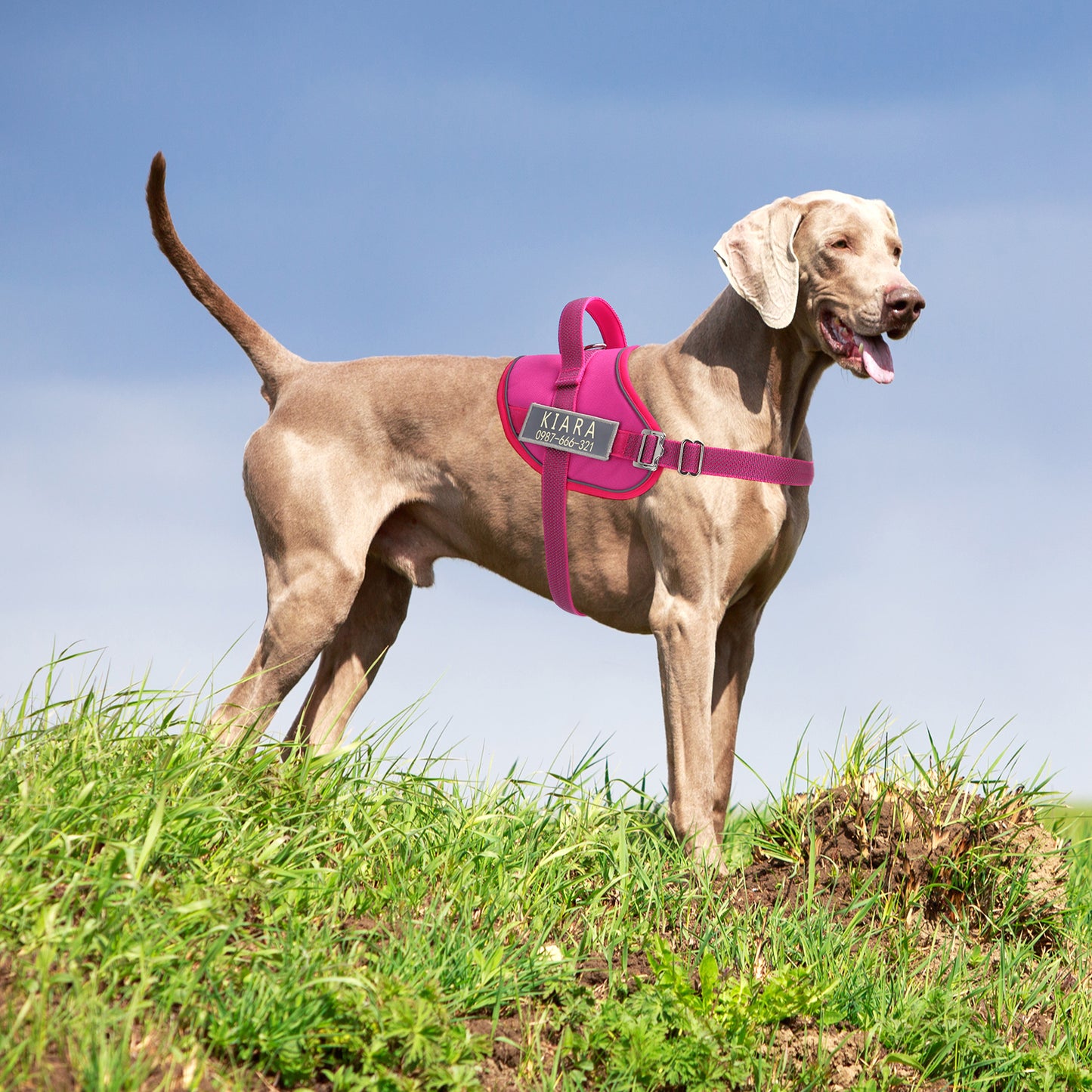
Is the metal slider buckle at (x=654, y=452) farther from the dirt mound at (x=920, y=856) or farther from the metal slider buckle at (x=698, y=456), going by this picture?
the dirt mound at (x=920, y=856)

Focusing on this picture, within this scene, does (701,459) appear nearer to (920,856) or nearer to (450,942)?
(920,856)

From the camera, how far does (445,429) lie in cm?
555

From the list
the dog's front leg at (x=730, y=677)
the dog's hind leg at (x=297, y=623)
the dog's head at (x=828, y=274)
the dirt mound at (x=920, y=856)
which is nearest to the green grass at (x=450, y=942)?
the dirt mound at (x=920, y=856)

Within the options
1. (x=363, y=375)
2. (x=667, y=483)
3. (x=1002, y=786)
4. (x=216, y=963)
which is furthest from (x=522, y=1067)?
(x=363, y=375)

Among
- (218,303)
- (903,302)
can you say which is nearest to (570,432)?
(903,302)

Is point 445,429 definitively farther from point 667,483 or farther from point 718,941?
point 718,941

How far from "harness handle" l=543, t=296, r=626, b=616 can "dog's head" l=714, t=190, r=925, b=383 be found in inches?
36.1

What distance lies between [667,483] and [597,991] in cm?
226

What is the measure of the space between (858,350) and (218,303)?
10.9 ft

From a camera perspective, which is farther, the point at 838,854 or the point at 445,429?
the point at 445,429

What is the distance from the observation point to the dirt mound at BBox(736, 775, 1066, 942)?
4.95 metres

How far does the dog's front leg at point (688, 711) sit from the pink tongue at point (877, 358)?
1.25 metres

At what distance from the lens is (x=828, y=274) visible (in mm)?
4789

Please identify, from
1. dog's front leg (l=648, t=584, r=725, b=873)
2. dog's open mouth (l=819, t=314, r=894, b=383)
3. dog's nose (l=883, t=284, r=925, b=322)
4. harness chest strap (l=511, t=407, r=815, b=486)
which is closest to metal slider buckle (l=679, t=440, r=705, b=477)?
harness chest strap (l=511, t=407, r=815, b=486)
